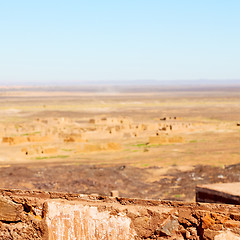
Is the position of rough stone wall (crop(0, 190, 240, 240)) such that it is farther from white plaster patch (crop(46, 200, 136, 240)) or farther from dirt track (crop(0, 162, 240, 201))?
Answer: dirt track (crop(0, 162, 240, 201))

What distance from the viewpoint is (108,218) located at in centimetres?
331

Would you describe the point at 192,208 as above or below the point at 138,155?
above

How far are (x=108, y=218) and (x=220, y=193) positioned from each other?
6.75 meters

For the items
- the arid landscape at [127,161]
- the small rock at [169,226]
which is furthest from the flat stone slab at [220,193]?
the small rock at [169,226]

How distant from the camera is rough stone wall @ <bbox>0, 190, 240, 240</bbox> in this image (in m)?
3.14

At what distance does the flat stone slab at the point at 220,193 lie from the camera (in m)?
9.07

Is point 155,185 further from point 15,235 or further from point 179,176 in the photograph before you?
point 15,235

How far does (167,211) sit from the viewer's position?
3234 millimetres

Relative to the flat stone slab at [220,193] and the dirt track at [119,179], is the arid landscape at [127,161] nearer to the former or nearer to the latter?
the dirt track at [119,179]

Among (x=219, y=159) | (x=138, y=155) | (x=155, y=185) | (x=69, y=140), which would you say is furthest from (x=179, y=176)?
(x=69, y=140)

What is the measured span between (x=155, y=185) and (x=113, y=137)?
54.6 feet

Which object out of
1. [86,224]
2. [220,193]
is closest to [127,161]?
[220,193]

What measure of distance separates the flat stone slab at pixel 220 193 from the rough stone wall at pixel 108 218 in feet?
19.8

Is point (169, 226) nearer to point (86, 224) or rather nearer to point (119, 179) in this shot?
point (86, 224)
